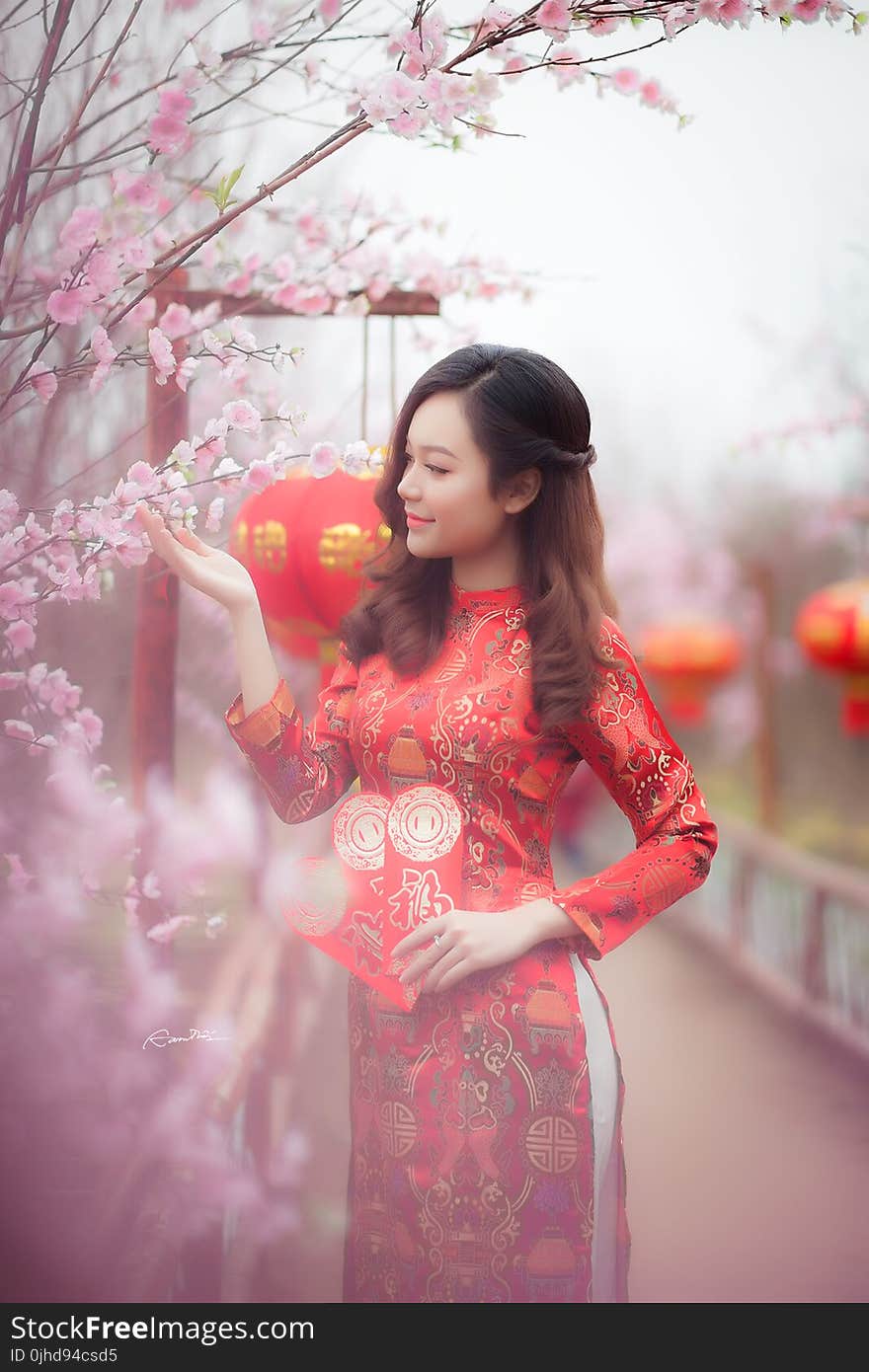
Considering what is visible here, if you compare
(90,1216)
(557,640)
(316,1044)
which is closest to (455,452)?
(557,640)

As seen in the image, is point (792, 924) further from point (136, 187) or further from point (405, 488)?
point (136, 187)

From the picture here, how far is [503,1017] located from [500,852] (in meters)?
0.15

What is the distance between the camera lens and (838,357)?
11.8 ft

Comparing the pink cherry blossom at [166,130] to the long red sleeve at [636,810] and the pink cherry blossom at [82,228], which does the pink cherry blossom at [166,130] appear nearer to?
the pink cherry blossom at [82,228]

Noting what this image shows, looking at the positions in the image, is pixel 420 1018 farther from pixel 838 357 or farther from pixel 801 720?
pixel 801 720

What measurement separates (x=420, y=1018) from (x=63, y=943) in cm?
61

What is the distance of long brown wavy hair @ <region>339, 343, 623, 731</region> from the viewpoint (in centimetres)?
110

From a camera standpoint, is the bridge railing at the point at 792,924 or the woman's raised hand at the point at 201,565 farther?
the bridge railing at the point at 792,924

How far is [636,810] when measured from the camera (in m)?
1.13

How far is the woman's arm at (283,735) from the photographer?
3.58 feet

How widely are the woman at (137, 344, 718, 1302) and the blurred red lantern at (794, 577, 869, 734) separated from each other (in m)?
1.29

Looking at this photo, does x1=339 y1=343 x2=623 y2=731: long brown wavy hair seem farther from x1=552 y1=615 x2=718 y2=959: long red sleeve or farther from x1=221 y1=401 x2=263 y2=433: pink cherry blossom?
x1=221 y1=401 x2=263 y2=433: pink cherry blossom

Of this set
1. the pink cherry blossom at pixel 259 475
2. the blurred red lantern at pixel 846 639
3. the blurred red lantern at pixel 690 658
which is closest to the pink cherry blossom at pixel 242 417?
the pink cherry blossom at pixel 259 475
